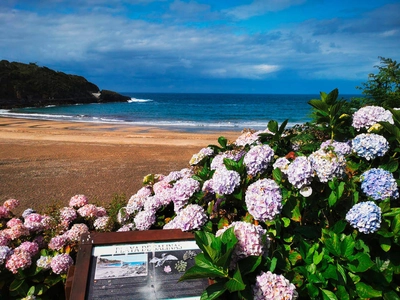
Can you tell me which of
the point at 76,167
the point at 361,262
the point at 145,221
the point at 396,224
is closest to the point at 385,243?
the point at 396,224

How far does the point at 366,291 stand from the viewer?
2.34 meters

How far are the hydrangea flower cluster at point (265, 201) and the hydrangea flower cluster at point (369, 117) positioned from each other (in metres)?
1.25

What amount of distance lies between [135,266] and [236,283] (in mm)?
699

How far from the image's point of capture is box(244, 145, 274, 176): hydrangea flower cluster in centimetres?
274

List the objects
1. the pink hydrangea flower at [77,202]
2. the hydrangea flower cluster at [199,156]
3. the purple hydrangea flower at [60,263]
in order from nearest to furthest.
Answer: the purple hydrangea flower at [60,263]
the hydrangea flower cluster at [199,156]
the pink hydrangea flower at [77,202]

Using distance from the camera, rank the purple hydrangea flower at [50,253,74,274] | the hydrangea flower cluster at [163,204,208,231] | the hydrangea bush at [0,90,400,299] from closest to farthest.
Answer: the hydrangea bush at [0,90,400,299] < the hydrangea flower cluster at [163,204,208,231] < the purple hydrangea flower at [50,253,74,274]

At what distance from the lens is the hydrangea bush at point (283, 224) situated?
86.0 inches

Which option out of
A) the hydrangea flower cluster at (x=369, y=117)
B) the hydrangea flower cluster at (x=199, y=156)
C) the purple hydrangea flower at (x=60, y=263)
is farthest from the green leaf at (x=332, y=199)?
the purple hydrangea flower at (x=60, y=263)

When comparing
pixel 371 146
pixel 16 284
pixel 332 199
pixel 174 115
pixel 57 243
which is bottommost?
pixel 174 115

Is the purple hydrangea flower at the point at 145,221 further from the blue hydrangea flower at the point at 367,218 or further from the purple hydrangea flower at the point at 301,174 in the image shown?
the blue hydrangea flower at the point at 367,218

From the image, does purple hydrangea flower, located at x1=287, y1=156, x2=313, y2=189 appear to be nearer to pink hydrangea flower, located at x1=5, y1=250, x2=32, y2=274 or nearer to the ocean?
pink hydrangea flower, located at x1=5, y1=250, x2=32, y2=274

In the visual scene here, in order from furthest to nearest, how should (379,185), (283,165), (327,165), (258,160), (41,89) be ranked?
(41,89) → (258,160) → (283,165) → (379,185) → (327,165)

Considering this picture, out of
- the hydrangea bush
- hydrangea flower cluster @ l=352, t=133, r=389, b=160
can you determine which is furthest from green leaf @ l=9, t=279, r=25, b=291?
hydrangea flower cluster @ l=352, t=133, r=389, b=160

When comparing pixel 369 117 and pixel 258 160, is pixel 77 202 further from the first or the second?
pixel 369 117
